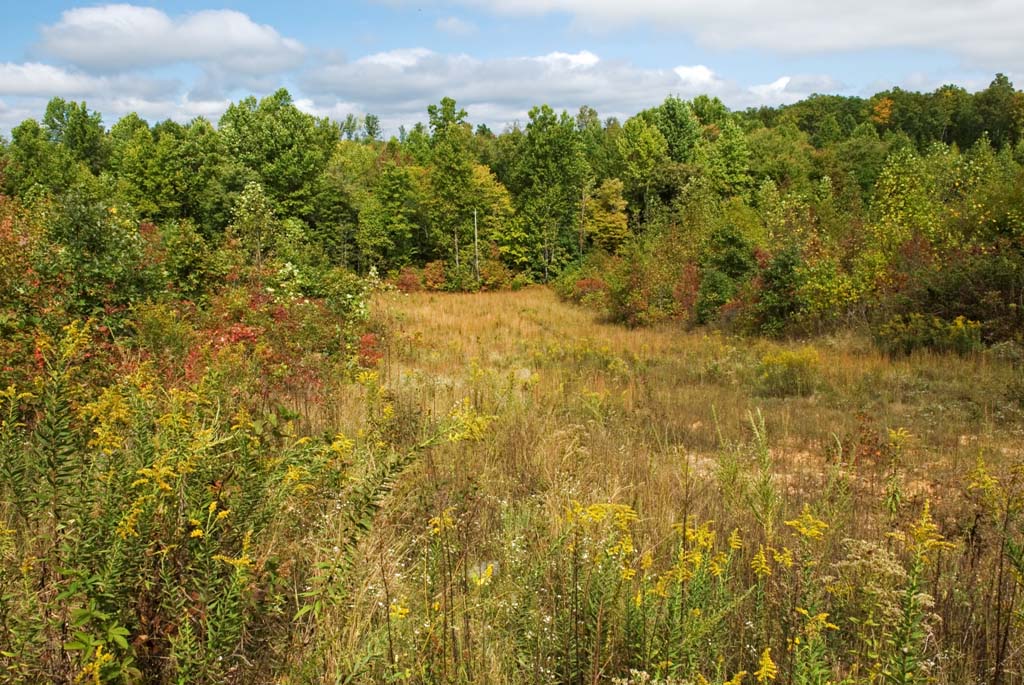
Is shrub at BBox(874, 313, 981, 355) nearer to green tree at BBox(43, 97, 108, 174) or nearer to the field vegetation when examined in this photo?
the field vegetation

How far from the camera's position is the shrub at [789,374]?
10.2m

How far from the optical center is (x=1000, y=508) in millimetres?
3412

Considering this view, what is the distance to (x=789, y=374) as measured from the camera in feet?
34.8

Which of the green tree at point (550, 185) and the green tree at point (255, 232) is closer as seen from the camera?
the green tree at point (255, 232)

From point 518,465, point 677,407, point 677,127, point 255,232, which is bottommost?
point 677,407

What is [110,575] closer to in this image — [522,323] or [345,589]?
[345,589]

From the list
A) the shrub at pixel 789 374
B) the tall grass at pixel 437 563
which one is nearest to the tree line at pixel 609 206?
the shrub at pixel 789 374

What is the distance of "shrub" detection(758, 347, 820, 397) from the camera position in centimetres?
1016

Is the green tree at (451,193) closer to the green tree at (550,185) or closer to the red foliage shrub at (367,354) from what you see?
the green tree at (550,185)

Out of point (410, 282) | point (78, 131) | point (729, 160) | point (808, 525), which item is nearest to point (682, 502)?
point (808, 525)

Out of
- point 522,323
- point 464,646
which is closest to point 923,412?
point 464,646

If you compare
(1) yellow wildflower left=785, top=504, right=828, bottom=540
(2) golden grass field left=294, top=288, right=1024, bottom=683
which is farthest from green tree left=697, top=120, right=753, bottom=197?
(1) yellow wildflower left=785, top=504, right=828, bottom=540

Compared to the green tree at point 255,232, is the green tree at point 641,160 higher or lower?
higher

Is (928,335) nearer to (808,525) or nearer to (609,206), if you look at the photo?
(808,525)
